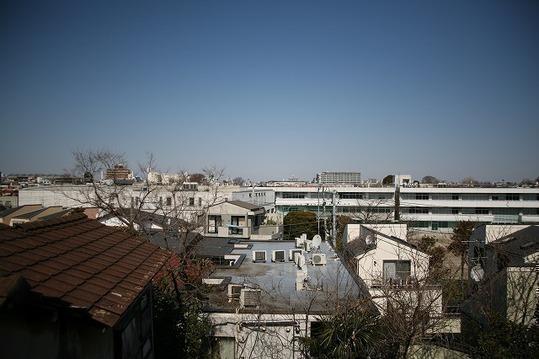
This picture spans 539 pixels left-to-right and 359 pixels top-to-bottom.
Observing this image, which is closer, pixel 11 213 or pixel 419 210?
pixel 11 213

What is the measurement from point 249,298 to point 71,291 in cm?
731

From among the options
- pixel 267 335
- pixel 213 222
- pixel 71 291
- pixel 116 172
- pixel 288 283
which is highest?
pixel 116 172

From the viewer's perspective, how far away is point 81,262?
4809mm

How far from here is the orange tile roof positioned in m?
3.79

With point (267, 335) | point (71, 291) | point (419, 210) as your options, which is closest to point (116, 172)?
point (267, 335)

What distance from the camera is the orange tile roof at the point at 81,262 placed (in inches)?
Answer: 149

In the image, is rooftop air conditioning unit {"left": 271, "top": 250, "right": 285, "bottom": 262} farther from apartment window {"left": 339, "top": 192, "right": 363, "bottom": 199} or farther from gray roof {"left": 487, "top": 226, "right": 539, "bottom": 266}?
apartment window {"left": 339, "top": 192, "right": 363, "bottom": 199}

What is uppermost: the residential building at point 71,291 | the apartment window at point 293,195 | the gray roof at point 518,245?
the residential building at point 71,291

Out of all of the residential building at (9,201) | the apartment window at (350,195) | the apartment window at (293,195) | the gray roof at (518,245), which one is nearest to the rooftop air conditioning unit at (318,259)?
the gray roof at (518,245)

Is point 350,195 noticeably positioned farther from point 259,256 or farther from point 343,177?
point 259,256

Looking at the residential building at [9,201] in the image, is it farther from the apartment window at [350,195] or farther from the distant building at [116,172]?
the apartment window at [350,195]

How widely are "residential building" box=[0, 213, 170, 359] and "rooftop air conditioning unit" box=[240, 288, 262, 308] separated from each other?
4184 mm

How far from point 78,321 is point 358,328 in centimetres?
617

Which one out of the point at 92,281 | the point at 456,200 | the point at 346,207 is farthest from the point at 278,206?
the point at 92,281
